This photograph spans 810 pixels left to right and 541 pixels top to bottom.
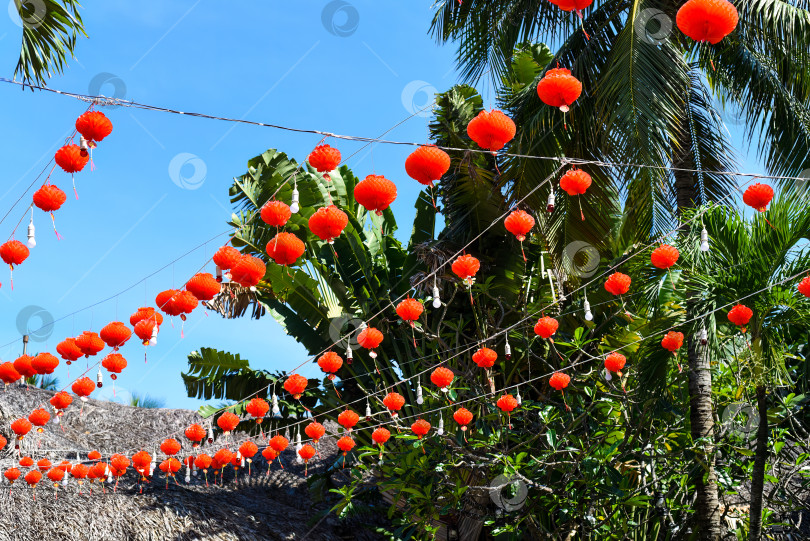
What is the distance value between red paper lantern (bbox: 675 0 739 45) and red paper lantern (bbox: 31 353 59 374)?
754 centimetres

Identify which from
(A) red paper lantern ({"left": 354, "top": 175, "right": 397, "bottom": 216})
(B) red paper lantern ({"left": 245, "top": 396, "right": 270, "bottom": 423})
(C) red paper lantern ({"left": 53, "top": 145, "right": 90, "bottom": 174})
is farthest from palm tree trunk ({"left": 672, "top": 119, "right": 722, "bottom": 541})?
(C) red paper lantern ({"left": 53, "top": 145, "right": 90, "bottom": 174})

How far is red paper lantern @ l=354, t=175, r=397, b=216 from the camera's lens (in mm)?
5164

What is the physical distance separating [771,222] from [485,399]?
426 centimetres

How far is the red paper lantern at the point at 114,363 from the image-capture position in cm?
755

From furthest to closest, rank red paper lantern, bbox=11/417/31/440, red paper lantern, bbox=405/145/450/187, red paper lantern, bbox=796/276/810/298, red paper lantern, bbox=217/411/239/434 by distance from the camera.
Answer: red paper lantern, bbox=11/417/31/440, red paper lantern, bbox=217/411/239/434, red paper lantern, bbox=796/276/810/298, red paper lantern, bbox=405/145/450/187

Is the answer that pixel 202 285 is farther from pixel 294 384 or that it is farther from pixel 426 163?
pixel 294 384

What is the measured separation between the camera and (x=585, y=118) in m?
8.98

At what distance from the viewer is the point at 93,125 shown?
5012 millimetres

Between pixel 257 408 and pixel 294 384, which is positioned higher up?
pixel 294 384

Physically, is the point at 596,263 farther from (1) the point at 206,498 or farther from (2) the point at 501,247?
(1) the point at 206,498

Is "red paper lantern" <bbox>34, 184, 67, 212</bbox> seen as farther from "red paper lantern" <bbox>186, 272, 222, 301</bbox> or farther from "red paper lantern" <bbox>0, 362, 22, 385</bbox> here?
"red paper lantern" <bbox>0, 362, 22, 385</bbox>

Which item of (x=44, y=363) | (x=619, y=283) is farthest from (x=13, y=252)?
(x=619, y=283)

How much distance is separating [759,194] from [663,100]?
2106mm

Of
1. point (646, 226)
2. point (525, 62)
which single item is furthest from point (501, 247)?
point (525, 62)
